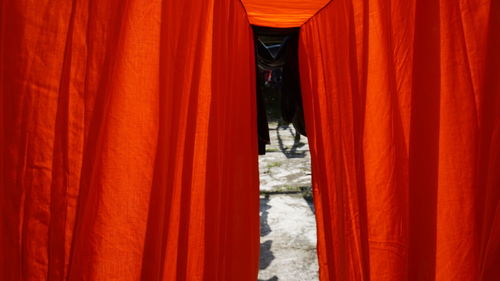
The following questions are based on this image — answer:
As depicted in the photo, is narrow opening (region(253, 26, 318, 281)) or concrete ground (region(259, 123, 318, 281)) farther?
concrete ground (region(259, 123, 318, 281))

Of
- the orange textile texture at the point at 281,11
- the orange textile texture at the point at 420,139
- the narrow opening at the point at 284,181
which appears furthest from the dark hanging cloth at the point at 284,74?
the orange textile texture at the point at 420,139

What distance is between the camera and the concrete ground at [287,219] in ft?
8.73

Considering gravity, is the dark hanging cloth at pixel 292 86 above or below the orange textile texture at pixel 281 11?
below

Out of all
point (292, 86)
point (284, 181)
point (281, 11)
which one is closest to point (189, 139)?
point (281, 11)

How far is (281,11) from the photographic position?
1474 mm

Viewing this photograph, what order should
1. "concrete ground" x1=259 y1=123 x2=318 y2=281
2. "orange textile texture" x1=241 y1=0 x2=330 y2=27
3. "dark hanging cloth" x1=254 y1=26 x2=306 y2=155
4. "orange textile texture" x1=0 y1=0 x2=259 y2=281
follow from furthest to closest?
"concrete ground" x1=259 y1=123 x2=318 y2=281, "dark hanging cloth" x1=254 y1=26 x2=306 y2=155, "orange textile texture" x1=241 y1=0 x2=330 y2=27, "orange textile texture" x1=0 y1=0 x2=259 y2=281

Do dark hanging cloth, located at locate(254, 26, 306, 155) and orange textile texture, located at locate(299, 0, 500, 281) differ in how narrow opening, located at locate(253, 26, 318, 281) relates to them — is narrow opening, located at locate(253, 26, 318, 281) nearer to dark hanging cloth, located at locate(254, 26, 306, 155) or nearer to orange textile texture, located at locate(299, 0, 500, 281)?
dark hanging cloth, located at locate(254, 26, 306, 155)

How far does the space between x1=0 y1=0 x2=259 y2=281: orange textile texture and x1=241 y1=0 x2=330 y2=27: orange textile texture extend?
69cm

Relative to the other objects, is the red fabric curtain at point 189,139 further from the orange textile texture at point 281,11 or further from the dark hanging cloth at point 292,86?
the dark hanging cloth at point 292,86

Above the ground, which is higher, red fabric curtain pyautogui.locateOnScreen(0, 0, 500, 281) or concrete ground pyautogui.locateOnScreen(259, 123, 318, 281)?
red fabric curtain pyautogui.locateOnScreen(0, 0, 500, 281)

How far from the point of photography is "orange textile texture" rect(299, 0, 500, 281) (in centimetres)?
66

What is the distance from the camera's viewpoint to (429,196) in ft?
2.57

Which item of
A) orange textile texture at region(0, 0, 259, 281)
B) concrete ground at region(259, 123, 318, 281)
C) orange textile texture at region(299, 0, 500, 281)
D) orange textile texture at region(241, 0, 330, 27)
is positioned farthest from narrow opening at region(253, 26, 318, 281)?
orange textile texture at region(0, 0, 259, 281)

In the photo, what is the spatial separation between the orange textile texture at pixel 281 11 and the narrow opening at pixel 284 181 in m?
0.14
